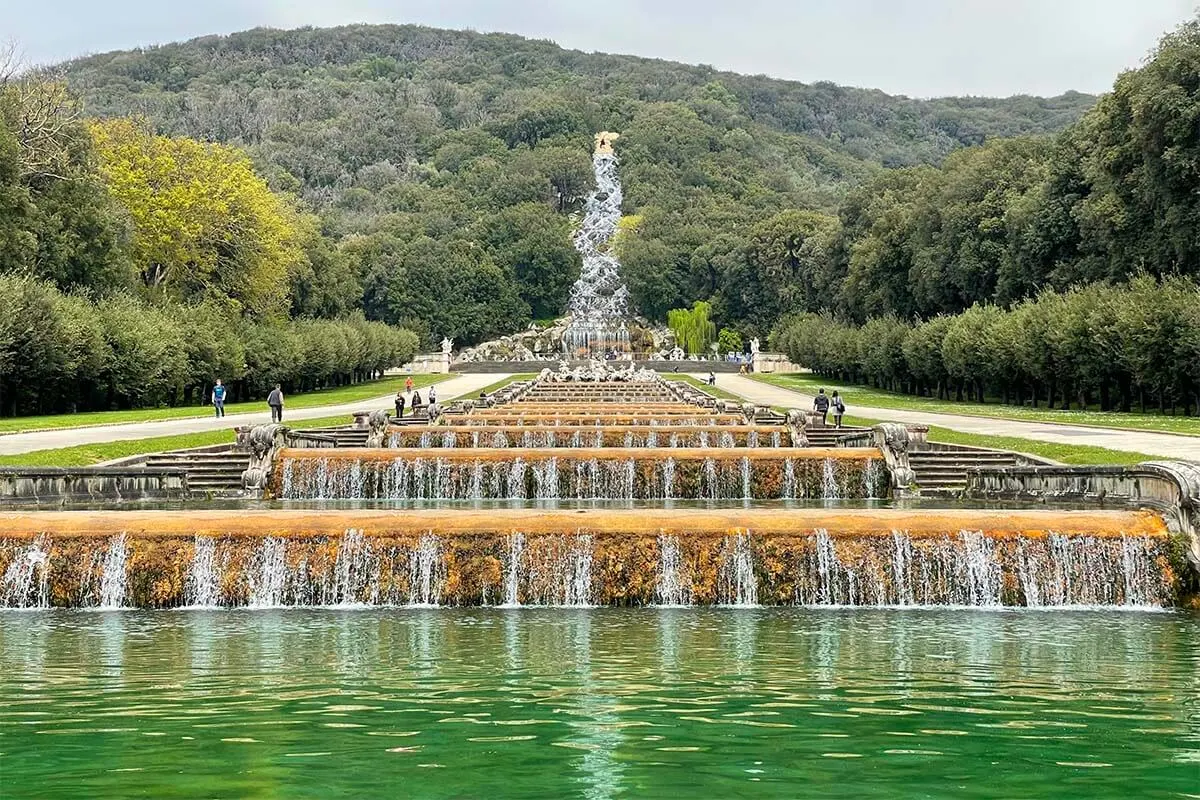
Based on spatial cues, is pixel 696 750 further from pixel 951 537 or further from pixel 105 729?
pixel 951 537

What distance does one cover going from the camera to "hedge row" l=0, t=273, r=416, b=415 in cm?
5303

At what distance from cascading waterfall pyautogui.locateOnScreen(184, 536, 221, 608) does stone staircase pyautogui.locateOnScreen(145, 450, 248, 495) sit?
1183cm

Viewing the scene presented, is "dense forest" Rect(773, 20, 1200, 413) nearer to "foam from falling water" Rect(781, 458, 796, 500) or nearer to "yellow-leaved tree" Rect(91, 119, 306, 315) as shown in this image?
"foam from falling water" Rect(781, 458, 796, 500)

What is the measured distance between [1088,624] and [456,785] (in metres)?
9.91

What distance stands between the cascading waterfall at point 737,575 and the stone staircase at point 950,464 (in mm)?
12755

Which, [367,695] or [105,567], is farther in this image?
[105,567]

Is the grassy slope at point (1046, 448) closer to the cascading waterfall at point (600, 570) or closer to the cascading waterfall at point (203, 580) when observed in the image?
the cascading waterfall at point (600, 570)

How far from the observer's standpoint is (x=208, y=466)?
32.8 m

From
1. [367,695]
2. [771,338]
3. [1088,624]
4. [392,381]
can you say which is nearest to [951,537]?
[1088,624]

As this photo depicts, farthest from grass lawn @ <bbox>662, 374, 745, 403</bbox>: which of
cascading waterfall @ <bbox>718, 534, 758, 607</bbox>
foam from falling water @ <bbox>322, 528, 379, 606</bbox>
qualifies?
foam from falling water @ <bbox>322, 528, 379, 606</bbox>

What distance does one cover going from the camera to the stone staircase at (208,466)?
3127cm

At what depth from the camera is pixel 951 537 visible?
18688mm

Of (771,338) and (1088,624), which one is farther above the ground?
(771,338)

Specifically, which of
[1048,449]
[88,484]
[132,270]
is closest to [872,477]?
[1048,449]
